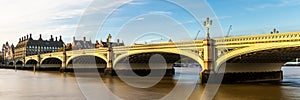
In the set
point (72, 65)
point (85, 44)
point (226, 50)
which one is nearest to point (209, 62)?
point (226, 50)

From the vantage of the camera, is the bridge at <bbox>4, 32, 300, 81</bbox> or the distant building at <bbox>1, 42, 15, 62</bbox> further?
the distant building at <bbox>1, 42, 15, 62</bbox>

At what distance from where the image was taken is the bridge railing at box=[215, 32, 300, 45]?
26397mm

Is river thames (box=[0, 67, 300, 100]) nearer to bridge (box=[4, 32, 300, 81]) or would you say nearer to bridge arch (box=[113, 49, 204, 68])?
bridge (box=[4, 32, 300, 81])

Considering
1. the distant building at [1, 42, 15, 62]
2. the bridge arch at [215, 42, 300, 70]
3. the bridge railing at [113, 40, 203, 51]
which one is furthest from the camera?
the distant building at [1, 42, 15, 62]

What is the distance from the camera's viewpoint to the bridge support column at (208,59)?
32781 mm

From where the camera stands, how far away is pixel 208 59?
107 ft

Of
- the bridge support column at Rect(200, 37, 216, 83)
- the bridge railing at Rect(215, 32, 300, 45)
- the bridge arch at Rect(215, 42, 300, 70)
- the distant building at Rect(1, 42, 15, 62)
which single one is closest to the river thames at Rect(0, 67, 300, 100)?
the bridge support column at Rect(200, 37, 216, 83)

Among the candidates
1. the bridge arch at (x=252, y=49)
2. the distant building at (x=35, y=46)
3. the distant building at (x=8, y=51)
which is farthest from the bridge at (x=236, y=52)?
the distant building at (x=8, y=51)

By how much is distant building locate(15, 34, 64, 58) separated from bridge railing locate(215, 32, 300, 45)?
131970mm

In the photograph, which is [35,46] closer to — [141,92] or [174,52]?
[174,52]

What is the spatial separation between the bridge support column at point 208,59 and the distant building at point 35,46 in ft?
427

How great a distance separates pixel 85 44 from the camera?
461 feet

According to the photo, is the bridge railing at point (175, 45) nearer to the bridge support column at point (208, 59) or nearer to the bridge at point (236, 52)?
the bridge at point (236, 52)

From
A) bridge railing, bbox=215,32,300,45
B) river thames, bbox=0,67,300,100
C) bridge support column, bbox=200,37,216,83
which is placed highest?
bridge railing, bbox=215,32,300,45
